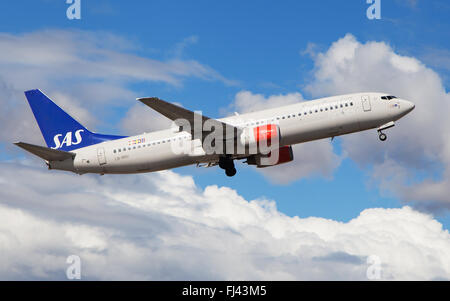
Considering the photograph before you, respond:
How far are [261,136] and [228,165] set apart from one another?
17.3 ft

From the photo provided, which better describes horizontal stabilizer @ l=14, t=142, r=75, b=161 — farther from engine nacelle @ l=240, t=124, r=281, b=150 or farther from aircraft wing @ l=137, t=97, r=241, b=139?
engine nacelle @ l=240, t=124, r=281, b=150

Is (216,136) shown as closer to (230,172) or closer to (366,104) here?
(230,172)

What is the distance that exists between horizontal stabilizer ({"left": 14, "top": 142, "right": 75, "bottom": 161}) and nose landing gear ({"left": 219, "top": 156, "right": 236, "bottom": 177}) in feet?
41.8

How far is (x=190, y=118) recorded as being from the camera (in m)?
44.2

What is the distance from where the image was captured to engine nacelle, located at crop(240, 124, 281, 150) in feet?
143

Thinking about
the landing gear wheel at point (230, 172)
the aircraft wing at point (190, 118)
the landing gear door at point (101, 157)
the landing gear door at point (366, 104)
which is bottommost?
the landing gear wheel at point (230, 172)

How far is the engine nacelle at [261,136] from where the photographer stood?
143 feet

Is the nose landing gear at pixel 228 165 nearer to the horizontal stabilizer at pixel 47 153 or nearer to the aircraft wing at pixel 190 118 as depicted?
the aircraft wing at pixel 190 118

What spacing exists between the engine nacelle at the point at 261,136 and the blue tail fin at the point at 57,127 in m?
11.9

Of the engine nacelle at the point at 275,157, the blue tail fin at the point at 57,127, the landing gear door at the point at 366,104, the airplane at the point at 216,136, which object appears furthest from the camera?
the blue tail fin at the point at 57,127

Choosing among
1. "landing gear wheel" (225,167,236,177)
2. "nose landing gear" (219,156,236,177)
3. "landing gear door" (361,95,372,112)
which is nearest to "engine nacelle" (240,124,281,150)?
"nose landing gear" (219,156,236,177)

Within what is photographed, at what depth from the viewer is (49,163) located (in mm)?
48844

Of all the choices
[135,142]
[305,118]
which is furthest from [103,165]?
[305,118]

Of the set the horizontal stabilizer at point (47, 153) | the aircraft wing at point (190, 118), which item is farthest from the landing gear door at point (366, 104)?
the horizontal stabilizer at point (47, 153)
